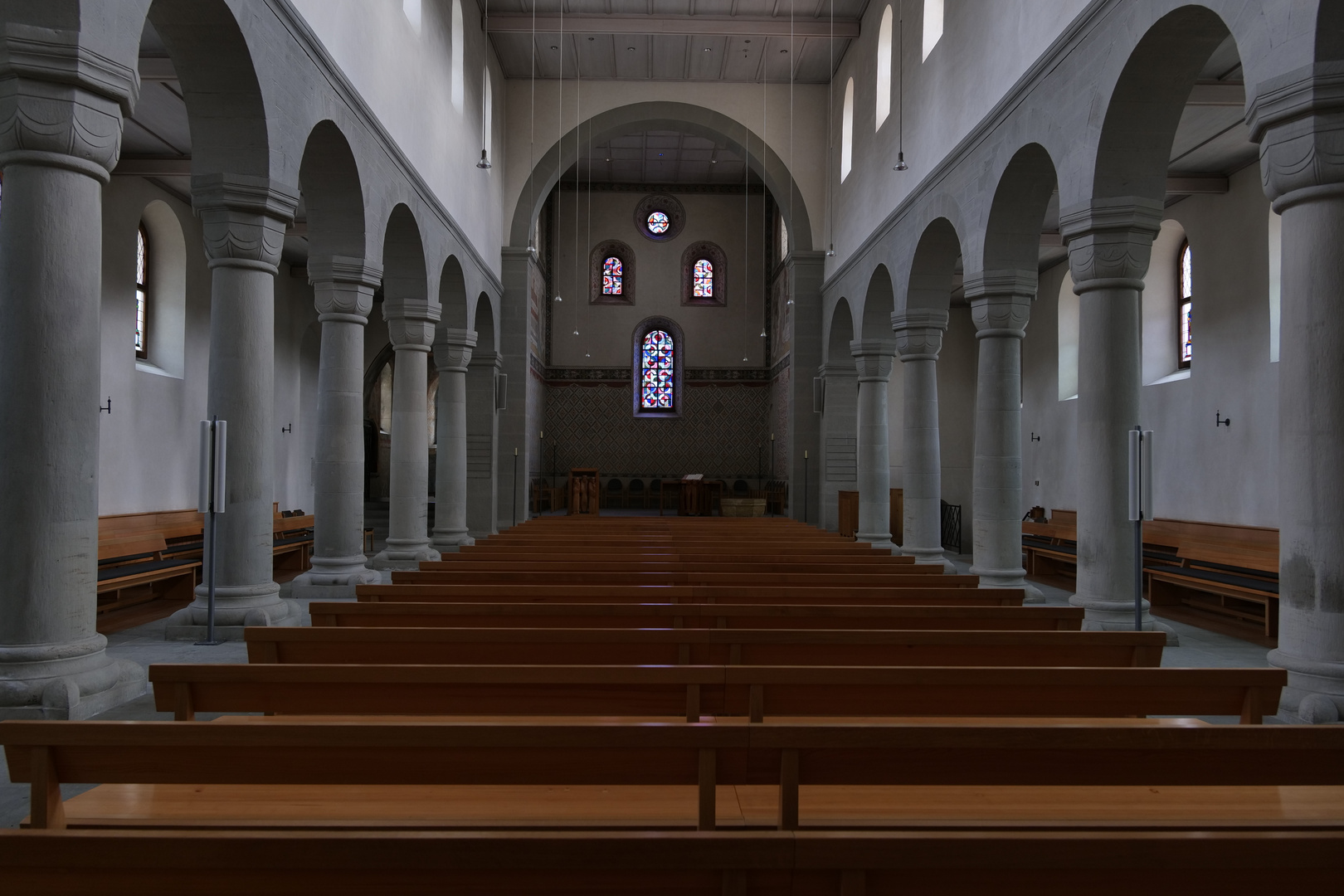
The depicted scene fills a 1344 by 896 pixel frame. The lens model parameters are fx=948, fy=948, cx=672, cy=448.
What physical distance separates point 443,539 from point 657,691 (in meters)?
12.0

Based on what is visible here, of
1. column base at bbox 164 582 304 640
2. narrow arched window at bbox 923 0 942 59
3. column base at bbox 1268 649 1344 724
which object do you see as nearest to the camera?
column base at bbox 1268 649 1344 724

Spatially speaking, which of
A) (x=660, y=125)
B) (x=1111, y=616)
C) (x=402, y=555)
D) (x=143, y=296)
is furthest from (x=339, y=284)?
(x=660, y=125)

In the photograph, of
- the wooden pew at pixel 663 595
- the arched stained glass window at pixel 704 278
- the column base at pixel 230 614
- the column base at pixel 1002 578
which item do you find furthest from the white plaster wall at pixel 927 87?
the arched stained glass window at pixel 704 278

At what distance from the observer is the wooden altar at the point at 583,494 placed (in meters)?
21.7

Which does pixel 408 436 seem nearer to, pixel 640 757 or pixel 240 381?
pixel 240 381

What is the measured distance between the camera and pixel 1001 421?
10258 millimetres

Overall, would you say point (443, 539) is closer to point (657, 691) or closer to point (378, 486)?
point (657, 691)

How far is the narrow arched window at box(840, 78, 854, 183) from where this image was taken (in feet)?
57.0

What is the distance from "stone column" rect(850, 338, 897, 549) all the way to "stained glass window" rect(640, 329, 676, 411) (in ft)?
40.2

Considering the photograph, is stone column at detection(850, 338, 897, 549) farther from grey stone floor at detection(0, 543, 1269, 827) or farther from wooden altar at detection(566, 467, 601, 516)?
wooden altar at detection(566, 467, 601, 516)

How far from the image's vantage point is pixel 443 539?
47.4 feet
